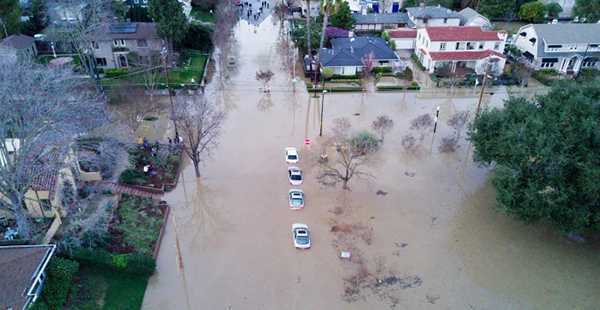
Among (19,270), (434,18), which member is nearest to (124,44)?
(19,270)

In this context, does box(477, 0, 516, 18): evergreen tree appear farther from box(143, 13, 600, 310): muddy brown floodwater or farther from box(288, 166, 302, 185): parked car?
box(288, 166, 302, 185): parked car

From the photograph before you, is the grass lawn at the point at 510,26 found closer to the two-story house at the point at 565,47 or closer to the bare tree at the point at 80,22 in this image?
the two-story house at the point at 565,47

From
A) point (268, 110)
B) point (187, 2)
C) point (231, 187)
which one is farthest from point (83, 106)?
point (187, 2)

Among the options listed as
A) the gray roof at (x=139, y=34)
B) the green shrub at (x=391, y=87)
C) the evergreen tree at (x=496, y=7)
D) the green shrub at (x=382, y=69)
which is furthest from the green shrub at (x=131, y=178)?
the evergreen tree at (x=496, y=7)

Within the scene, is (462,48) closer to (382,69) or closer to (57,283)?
(382,69)

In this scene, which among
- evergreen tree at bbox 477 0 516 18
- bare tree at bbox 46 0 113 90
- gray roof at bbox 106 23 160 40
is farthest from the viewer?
evergreen tree at bbox 477 0 516 18

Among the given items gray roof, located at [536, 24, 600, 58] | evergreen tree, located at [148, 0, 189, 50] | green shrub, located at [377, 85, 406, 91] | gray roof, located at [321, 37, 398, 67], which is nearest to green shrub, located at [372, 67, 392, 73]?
Result: gray roof, located at [321, 37, 398, 67]

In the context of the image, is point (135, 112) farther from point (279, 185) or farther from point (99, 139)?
point (279, 185)
